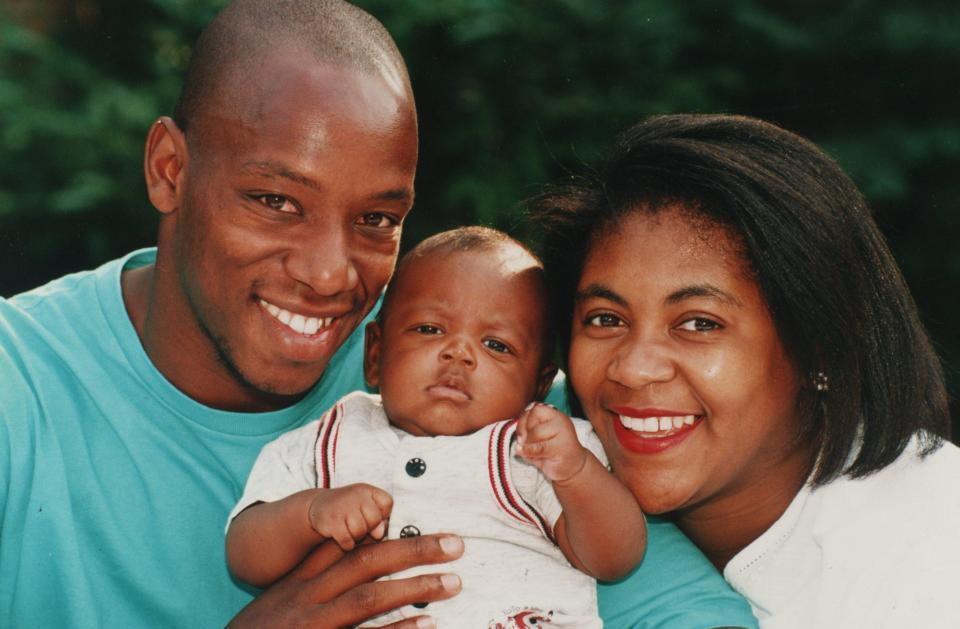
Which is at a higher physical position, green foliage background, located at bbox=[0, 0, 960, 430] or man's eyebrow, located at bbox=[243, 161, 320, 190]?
green foliage background, located at bbox=[0, 0, 960, 430]

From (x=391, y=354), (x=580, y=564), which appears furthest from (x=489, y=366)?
(x=580, y=564)

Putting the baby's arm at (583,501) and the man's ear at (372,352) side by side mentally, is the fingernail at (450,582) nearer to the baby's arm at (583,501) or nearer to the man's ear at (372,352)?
the baby's arm at (583,501)

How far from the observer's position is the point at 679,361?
2.64 metres

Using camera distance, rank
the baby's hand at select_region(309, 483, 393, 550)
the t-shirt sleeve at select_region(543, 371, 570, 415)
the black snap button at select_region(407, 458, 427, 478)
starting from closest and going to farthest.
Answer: the baby's hand at select_region(309, 483, 393, 550) < the black snap button at select_region(407, 458, 427, 478) < the t-shirt sleeve at select_region(543, 371, 570, 415)

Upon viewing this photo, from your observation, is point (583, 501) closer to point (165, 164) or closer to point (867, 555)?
point (867, 555)

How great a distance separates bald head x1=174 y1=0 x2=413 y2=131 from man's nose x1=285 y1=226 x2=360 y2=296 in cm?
41

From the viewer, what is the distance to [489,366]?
280cm

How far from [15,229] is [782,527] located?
349cm

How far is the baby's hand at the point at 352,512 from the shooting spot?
2.41 meters

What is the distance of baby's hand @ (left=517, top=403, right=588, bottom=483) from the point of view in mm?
2432

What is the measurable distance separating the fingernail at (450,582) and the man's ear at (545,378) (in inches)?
26.6

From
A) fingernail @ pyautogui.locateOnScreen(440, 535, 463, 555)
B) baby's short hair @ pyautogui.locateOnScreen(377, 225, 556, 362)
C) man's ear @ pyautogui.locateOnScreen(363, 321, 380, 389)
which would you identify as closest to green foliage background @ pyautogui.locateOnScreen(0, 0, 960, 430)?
baby's short hair @ pyautogui.locateOnScreen(377, 225, 556, 362)

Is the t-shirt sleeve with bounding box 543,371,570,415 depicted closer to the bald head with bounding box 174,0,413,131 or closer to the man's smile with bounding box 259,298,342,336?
the man's smile with bounding box 259,298,342,336

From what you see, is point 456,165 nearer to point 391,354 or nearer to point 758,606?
point 391,354
